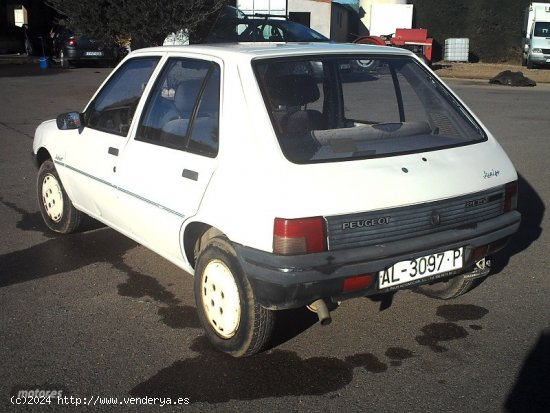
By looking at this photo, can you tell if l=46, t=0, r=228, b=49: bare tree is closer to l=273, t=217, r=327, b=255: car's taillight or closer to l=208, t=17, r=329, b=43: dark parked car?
l=208, t=17, r=329, b=43: dark parked car

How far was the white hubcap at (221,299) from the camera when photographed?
366 centimetres

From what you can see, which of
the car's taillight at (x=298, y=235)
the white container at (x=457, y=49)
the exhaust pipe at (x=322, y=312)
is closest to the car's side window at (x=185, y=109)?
the car's taillight at (x=298, y=235)

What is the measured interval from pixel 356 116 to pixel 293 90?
3.55ft

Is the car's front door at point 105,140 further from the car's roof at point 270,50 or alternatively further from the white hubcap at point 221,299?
the white hubcap at point 221,299

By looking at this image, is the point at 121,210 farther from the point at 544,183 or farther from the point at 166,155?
the point at 544,183

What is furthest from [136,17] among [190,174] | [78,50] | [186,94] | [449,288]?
[78,50]

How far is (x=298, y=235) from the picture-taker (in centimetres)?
330

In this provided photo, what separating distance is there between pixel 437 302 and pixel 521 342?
0.74 m

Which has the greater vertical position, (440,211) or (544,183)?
(440,211)

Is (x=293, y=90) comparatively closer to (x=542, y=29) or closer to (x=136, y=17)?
(x=136, y=17)

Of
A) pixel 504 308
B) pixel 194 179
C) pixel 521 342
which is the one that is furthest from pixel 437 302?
pixel 194 179

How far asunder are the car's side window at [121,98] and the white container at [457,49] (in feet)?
97.5

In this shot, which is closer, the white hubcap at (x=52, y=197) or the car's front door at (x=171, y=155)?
the car's front door at (x=171, y=155)

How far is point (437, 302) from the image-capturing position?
4.60 m
